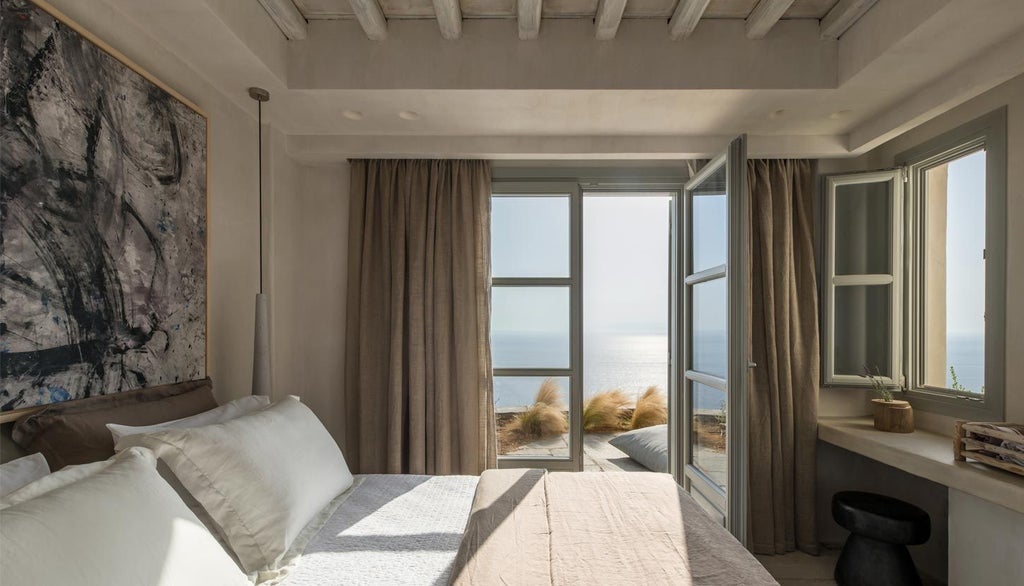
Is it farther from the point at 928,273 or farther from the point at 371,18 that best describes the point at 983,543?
the point at 371,18

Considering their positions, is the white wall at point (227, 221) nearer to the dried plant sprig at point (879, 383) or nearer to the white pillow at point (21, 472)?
the white pillow at point (21, 472)

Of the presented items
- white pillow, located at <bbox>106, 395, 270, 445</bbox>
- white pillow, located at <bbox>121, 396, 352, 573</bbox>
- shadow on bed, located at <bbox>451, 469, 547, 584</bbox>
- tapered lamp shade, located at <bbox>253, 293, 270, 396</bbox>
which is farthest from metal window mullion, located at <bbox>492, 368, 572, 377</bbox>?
white pillow, located at <bbox>121, 396, 352, 573</bbox>

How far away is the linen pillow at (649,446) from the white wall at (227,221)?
2.64 metres

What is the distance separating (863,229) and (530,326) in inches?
79.3

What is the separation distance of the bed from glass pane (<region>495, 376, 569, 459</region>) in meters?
1.46

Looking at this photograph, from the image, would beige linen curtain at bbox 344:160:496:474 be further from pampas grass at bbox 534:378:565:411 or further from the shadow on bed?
the shadow on bed

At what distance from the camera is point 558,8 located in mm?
2162

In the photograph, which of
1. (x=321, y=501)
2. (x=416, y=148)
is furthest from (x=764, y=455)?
(x=416, y=148)

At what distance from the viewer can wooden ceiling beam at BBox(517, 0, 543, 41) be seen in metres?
2.00

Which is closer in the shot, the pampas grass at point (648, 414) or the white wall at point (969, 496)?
the white wall at point (969, 496)

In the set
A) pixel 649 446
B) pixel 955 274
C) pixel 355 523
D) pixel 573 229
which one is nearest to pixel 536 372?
pixel 573 229

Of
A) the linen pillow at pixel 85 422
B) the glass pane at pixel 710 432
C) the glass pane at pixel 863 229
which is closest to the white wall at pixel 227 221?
the linen pillow at pixel 85 422

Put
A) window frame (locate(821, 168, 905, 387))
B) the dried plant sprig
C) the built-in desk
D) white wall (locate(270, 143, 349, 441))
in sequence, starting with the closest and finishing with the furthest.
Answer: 1. the built-in desk
2. the dried plant sprig
3. window frame (locate(821, 168, 905, 387))
4. white wall (locate(270, 143, 349, 441))

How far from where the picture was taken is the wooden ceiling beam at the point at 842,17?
200 cm
